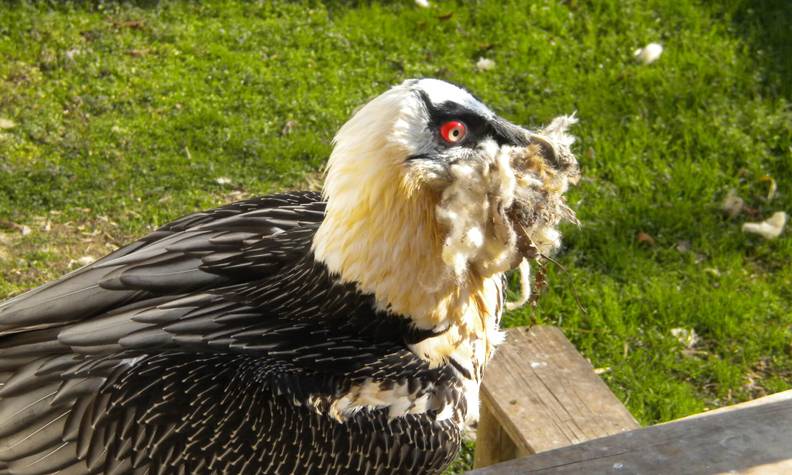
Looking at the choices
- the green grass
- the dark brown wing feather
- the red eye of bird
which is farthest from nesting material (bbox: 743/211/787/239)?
the red eye of bird

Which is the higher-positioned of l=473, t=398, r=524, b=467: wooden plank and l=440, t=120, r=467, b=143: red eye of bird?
l=440, t=120, r=467, b=143: red eye of bird

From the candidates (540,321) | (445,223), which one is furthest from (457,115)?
(540,321)

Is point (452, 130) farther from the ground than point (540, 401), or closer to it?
farther from the ground

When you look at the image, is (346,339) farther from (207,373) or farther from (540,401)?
(540,401)

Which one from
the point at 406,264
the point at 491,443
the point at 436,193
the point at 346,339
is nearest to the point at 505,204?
the point at 436,193

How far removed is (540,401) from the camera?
4.29 meters

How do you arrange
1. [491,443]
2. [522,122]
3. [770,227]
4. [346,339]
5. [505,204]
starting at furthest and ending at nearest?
[522,122] < [770,227] < [491,443] < [346,339] < [505,204]

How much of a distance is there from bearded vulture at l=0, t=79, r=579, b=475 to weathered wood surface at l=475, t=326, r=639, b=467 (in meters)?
0.56

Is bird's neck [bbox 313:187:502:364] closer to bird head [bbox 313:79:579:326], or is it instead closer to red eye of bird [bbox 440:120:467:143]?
bird head [bbox 313:79:579:326]

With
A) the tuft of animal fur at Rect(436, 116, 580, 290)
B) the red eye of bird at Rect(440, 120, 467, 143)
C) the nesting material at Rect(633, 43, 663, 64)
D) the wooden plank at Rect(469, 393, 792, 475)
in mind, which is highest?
the red eye of bird at Rect(440, 120, 467, 143)

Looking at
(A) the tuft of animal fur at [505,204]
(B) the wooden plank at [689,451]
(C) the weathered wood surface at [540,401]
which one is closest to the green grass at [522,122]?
(C) the weathered wood surface at [540,401]

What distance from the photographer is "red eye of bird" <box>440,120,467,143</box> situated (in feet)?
10.8

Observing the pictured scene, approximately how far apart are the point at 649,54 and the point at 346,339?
4.39 m

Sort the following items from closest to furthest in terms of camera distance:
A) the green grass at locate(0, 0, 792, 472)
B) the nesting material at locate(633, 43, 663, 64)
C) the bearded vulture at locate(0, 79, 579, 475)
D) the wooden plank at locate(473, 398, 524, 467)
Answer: the bearded vulture at locate(0, 79, 579, 475) < the wooden plank at locate(473, 398, 524, 467) < the green grass at locate(0, 0, 792, 472) < the nesting material at locate(633, 43, 663, 64)
